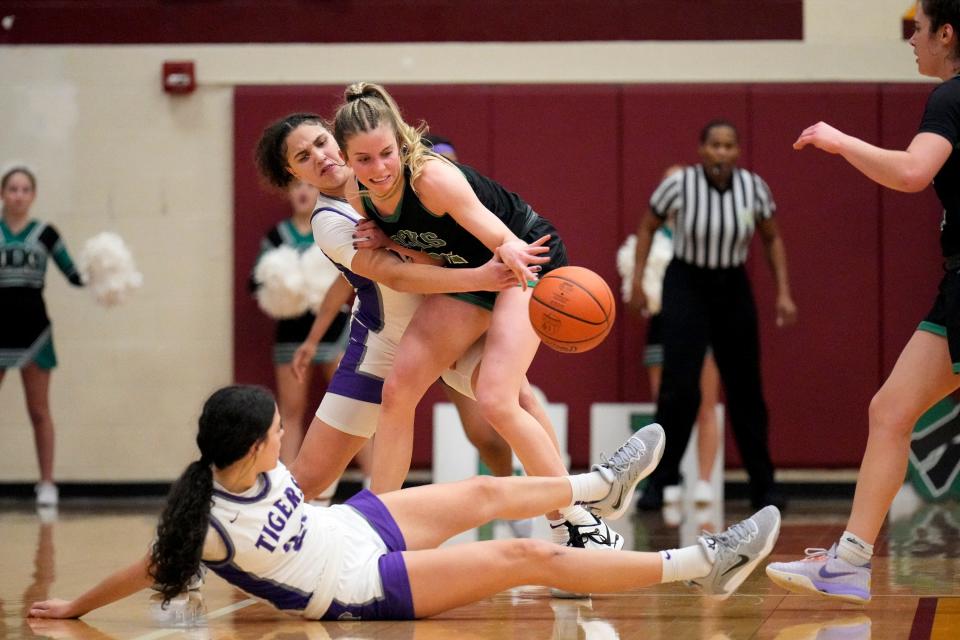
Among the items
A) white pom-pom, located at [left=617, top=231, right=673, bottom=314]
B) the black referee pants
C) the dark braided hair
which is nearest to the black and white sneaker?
the dark braided hair

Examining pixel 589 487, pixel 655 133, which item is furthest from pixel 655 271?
pixel 589 487

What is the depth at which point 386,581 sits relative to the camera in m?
3.75

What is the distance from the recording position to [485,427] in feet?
18.1

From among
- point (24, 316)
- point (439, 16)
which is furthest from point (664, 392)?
point (24, 316)

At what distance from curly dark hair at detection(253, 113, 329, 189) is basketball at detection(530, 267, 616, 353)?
112 cm

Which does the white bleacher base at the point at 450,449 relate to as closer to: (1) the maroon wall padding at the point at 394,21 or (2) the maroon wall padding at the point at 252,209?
(2) the maroon wall padding at the point at 252,209

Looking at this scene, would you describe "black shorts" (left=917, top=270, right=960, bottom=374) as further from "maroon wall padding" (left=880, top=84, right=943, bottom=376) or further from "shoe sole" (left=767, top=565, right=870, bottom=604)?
"maroon wall padding" (left=880, top=84, right=943, bottom=376)

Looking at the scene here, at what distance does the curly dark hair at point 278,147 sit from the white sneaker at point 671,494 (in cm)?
391

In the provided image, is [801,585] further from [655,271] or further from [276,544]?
[655,271]

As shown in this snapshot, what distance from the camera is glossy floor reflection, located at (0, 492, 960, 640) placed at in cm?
372

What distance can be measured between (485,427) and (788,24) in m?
4.78

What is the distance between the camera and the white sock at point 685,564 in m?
3.71

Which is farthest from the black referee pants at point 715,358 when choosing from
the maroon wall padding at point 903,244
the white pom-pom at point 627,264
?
the maroon wall padding at point 903,244

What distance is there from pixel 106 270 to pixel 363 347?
420cm
